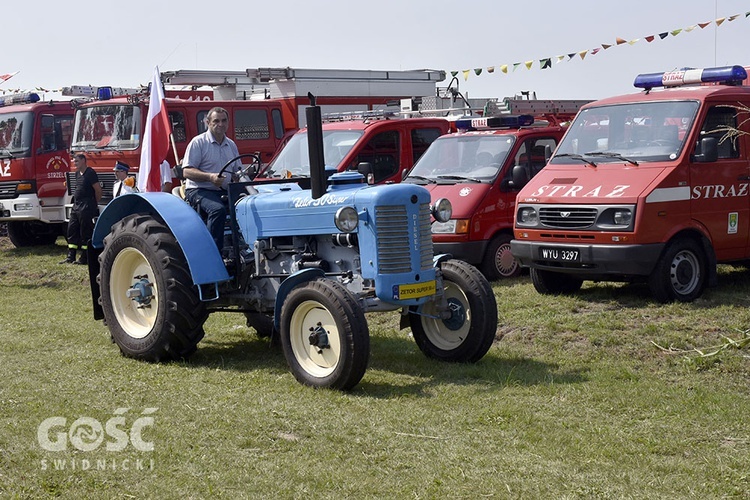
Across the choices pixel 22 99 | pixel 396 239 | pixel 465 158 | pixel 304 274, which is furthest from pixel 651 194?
pixel 22 99

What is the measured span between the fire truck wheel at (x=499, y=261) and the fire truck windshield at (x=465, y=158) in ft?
2.46

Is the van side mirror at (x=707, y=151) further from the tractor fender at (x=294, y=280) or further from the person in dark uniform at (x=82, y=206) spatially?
the person in dark uniform at (x=82, y=206)

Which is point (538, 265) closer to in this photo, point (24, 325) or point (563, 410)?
point (563, 410)

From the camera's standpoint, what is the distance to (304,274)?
7.34 meters

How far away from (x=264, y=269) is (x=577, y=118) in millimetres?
4585

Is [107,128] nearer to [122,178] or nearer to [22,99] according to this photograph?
[122,178]

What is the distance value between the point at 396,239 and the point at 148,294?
2.39 m

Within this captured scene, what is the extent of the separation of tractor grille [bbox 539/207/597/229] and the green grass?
837mm

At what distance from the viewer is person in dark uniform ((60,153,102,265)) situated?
15.6 metres

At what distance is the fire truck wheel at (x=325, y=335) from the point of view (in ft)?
22.6

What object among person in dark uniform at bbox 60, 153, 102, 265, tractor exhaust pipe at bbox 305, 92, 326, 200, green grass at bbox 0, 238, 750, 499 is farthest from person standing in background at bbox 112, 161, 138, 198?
tractor exhaust pipe at bbox 305, 92, 326, 200

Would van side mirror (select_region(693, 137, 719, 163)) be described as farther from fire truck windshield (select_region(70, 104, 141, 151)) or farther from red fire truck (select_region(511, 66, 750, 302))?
fire truck windshield (select_region(70, 104, 141, 151))

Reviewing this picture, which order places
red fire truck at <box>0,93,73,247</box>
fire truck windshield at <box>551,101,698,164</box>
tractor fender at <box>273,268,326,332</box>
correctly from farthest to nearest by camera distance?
red fire truck at <box>0,93,73,247</box>
fire truck windshield at <box>551,101,698,164</box>
tractor fender at <box>273,268,326,332</box>

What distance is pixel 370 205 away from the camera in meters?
7.30
